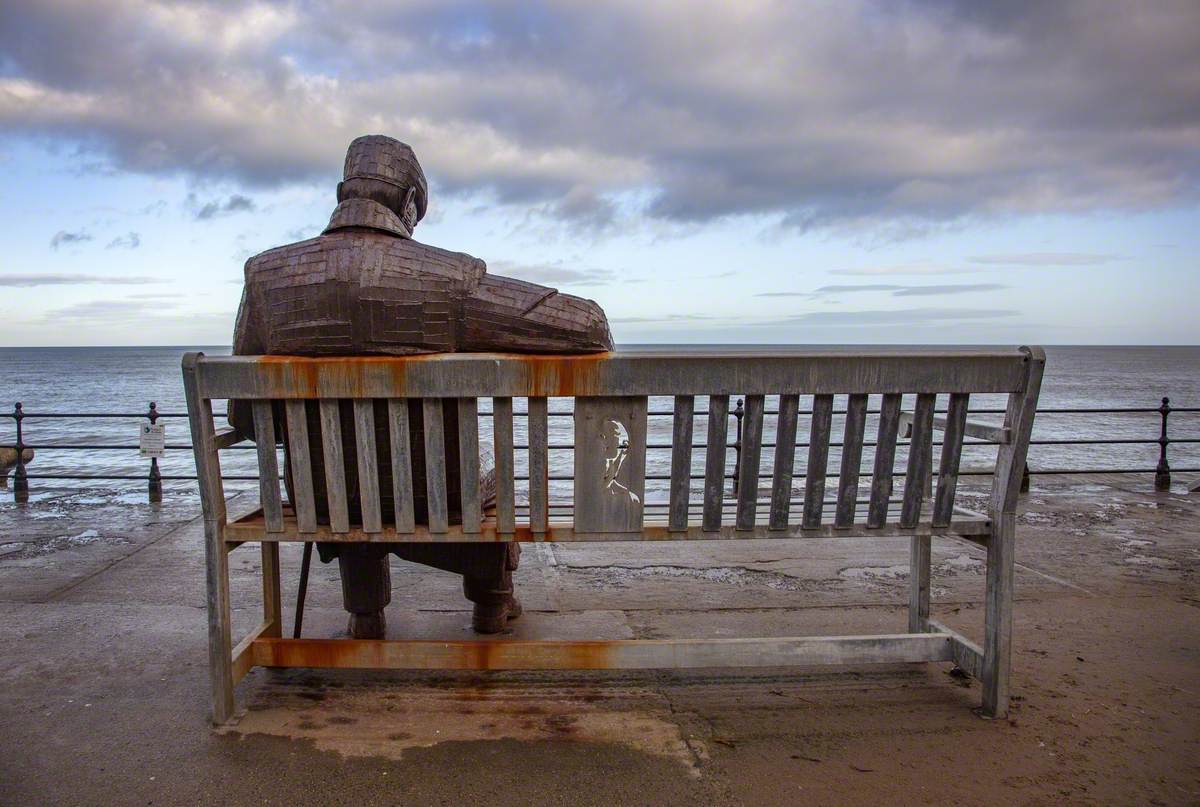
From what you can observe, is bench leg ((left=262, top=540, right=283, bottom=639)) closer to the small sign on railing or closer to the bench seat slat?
the bench seat slat

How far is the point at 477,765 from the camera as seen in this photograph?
2.55 metres

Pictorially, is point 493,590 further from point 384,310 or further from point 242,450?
point 242,450

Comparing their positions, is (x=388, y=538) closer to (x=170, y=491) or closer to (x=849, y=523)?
(x=849, y=523)

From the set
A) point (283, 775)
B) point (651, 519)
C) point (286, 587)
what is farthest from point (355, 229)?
point (286, 587)

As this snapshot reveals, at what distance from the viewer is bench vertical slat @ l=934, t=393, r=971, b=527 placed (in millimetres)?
2834

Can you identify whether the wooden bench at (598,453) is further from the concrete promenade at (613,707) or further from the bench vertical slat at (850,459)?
the concrete promenade at (613,707)

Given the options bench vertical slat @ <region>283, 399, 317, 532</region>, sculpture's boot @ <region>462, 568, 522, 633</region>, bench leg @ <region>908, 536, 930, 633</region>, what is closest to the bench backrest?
bench vertical slat @ <region>283, 399, 317, 532</region>

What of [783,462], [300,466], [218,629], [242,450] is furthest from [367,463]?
[242,450]

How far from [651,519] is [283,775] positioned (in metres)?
1.47

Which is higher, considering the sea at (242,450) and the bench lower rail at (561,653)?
the bench lower rail at (561,653)

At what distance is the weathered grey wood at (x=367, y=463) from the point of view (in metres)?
2.70

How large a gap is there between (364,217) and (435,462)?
0.94m

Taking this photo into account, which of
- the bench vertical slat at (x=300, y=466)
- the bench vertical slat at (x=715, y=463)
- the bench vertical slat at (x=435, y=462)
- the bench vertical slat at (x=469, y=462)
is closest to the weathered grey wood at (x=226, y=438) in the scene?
the bench vertical slat at (x=300, y=466)

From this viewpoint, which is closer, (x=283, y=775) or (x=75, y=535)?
(x=283, y=775)
